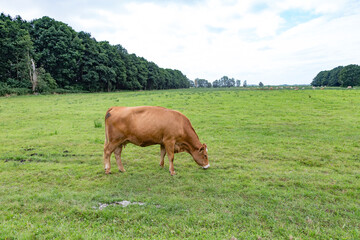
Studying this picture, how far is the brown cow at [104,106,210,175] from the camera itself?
266 inches

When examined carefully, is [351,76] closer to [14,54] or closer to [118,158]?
[118,158]

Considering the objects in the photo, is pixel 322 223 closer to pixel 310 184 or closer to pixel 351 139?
pixel 310 184

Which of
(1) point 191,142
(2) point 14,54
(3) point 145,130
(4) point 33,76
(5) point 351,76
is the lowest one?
(1) point 191,142

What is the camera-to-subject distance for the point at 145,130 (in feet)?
22.1

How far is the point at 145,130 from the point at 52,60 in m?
52.8

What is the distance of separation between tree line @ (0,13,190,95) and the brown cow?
128 feet

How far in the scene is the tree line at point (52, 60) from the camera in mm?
40469

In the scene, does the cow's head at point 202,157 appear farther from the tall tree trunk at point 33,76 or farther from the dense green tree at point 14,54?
the dense green tree at point 14,54

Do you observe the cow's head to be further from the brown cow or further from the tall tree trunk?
the tall tree trunk

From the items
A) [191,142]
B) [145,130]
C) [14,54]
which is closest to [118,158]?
[145,130]

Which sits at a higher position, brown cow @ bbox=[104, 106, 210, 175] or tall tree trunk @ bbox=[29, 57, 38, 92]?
tall tree trunk @ bbox=[29, 57, 38, 92]

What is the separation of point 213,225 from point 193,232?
18.4 inches

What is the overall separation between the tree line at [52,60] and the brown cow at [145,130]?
3907cm

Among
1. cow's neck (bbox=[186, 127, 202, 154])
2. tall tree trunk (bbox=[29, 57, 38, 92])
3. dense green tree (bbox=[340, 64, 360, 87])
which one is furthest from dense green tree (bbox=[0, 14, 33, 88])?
dense green tree (bbox=[340, 64, 360, 87])
